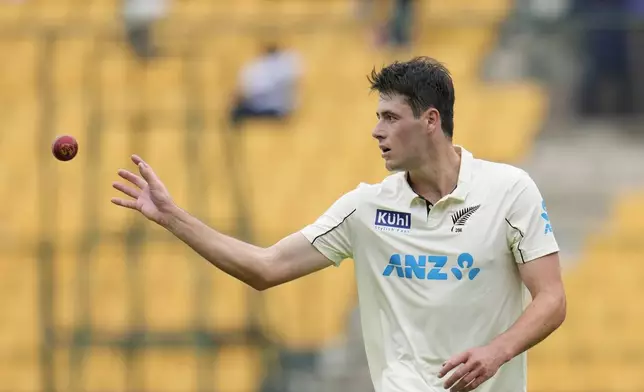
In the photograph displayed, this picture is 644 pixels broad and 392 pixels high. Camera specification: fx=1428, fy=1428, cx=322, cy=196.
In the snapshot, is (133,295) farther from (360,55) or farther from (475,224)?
(475,224)

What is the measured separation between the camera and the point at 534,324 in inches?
209

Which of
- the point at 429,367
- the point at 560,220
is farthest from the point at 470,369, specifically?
the point at 560,220

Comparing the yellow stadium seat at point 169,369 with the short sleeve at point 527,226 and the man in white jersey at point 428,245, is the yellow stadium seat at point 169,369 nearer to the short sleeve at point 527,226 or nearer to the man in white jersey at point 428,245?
the man in white jersey at point 428,245

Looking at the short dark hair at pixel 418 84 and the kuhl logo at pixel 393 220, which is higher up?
the short dark hair at pixel 418 84

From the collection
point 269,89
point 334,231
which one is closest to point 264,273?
point 334,231

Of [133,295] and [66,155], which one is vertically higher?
[66,155]

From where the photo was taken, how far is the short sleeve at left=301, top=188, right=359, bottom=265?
5.77m

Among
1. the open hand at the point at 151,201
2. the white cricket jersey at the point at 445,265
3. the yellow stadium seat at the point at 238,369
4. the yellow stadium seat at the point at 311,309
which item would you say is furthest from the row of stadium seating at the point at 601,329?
the open hand at the point at 151,201

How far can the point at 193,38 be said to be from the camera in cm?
1398

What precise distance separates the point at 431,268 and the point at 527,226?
0.41 metres

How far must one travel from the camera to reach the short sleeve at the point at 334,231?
5766mm

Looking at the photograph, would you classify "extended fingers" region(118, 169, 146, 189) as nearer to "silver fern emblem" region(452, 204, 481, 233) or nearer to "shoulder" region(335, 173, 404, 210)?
"shoulder" region(335, 173, 404, 210)

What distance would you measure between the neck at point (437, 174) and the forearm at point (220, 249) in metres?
0.67

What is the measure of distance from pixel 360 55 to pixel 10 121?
11.5 ft
